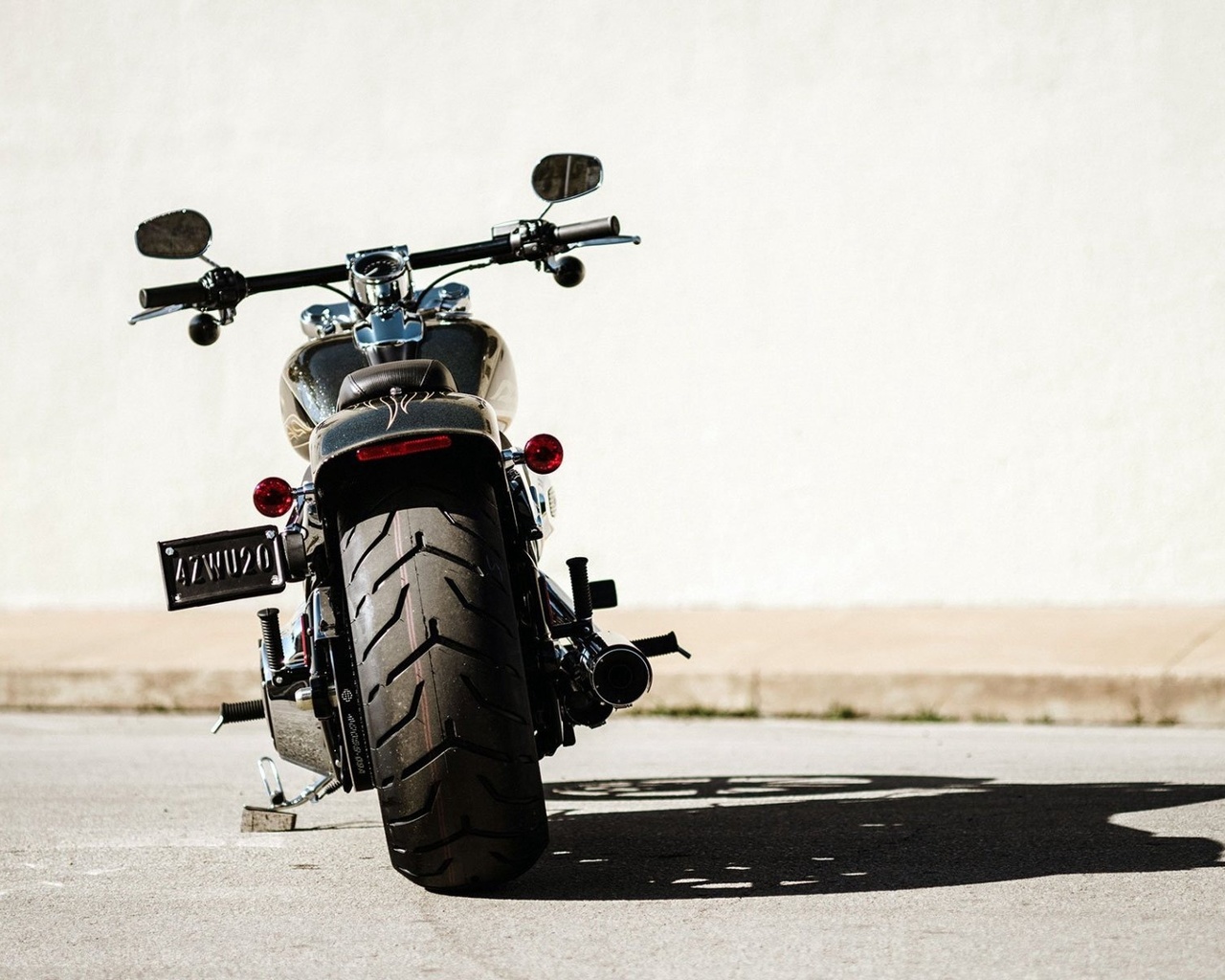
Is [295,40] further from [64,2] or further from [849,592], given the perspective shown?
[849,592]

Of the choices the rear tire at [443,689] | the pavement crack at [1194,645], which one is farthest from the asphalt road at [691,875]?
the pavement crack at [1194,645]

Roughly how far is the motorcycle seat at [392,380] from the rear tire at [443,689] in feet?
0.92

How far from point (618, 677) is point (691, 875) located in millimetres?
624

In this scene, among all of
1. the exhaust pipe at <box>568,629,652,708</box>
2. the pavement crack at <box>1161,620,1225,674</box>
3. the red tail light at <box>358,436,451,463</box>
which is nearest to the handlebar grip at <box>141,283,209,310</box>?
the red tail light at <box>358,436,451,463</box>

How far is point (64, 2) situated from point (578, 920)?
9.59 metres

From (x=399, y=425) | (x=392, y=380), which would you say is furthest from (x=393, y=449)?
(x=392, y=380)

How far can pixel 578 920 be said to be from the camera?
3.56 meters

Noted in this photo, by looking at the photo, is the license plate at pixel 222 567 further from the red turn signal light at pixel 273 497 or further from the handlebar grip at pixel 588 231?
the handlebar grip at pixel 588 231

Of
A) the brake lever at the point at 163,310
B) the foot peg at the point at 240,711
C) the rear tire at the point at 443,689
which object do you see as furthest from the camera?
the brake lever at the point at 163,310

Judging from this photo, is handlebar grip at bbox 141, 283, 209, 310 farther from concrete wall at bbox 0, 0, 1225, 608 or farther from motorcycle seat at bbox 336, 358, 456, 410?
concrete wall at bbox 0, 0, 1225, 608

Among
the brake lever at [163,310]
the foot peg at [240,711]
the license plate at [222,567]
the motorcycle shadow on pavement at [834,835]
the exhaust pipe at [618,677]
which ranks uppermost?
the brake lever at [163,310]

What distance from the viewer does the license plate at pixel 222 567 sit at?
151 inches

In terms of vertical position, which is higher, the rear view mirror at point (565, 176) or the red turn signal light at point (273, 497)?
the rear view mirror at point (565, 176)

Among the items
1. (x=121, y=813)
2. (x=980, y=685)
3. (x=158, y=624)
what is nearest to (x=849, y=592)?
(x=980, y=685)
